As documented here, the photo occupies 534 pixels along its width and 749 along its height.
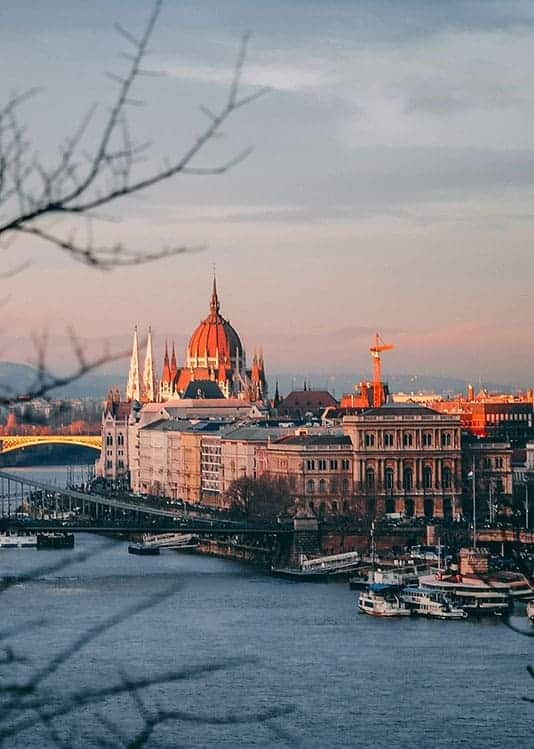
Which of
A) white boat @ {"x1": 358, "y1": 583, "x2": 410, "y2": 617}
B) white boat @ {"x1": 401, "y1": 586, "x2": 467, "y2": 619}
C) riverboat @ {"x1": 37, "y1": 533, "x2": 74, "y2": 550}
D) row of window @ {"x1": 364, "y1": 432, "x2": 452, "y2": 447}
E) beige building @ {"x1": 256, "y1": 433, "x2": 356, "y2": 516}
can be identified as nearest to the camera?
white boat @ {"x1": 401, "y1": 586, "x2": 467, "y2": 619}

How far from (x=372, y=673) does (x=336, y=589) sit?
14.3 metres

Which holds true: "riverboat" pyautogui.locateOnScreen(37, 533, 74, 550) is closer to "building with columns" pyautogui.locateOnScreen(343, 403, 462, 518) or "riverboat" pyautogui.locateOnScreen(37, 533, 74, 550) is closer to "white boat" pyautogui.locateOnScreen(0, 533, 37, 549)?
"white boat" pyautogui.locateOnScreen(0, 533, 37, 549)

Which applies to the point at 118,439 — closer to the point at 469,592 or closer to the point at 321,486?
the point at 321,486

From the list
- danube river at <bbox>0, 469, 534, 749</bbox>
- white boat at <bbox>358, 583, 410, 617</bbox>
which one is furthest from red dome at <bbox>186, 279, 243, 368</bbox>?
white boat at <bbox>358, 583, 410, 617</bbox>

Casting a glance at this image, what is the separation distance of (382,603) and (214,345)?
206ft

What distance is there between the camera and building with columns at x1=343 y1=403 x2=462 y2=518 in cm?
5450

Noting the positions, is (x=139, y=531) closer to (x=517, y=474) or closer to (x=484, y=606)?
(x=484, y=606)

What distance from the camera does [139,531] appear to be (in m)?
43.6

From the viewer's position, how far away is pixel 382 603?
34062 millimetres

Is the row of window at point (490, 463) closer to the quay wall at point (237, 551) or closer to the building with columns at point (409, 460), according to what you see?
the building with columns at point (409, 460)

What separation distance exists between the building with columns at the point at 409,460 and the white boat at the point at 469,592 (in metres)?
16.4

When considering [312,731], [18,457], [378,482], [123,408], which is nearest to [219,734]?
[312,731]

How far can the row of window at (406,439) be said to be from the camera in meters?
55.2

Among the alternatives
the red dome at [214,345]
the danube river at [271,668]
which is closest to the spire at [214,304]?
the red dome at [214,345]
